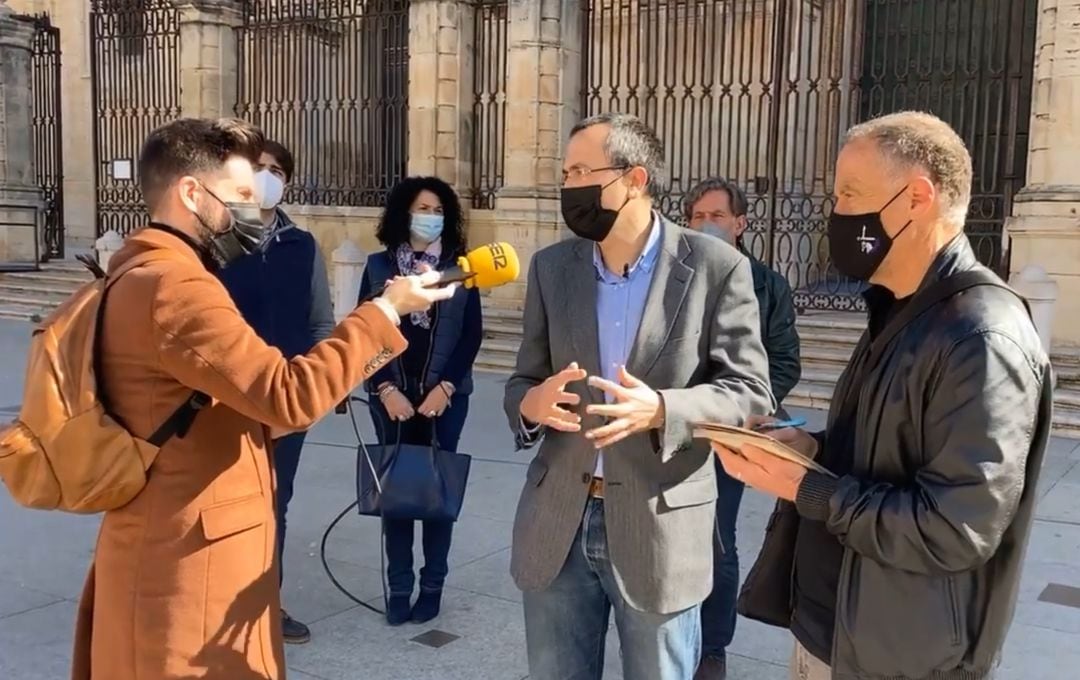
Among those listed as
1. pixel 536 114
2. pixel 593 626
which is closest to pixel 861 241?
pixel 593 626

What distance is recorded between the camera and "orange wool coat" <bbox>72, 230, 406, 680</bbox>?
2.21m

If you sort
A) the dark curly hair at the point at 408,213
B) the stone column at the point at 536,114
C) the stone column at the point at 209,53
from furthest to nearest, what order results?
the stone column at the point at 209,53 → the stone column at the point at 536,114 → the dark curly hair at the point at 408,213

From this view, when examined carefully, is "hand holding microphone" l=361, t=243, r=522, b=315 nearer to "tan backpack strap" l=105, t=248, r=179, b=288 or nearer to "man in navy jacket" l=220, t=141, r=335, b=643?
"tan backpack strap" l=105, t=248, r=179, b=288

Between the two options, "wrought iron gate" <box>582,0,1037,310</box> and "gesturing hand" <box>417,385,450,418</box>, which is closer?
"gesturing hand" <box>417,385,450,418</box>

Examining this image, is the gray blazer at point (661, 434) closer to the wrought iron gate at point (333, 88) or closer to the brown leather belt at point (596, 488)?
the brown leather belt at point (596, 488)

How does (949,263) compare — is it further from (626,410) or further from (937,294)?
(626,410)

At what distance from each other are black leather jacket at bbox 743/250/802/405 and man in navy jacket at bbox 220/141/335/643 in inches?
66.9

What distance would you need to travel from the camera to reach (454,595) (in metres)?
4.89

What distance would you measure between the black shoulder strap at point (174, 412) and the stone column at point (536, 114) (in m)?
10.5

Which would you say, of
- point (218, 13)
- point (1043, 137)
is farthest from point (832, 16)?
point (218, 13)

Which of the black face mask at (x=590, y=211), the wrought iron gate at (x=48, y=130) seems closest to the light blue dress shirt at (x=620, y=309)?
the black face mask at (x=590, y=211)

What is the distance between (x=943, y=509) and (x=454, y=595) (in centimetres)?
334

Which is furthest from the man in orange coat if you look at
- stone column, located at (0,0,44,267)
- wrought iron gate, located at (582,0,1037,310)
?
stone column, located at (0,0,44,267)

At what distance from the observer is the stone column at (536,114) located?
504 inches
